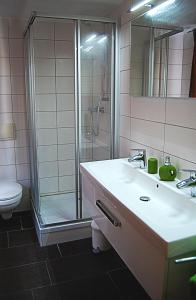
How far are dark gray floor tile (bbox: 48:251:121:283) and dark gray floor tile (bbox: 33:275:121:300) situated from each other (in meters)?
0.07

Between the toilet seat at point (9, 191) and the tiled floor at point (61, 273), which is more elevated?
the toilet seat at point (9, 191)

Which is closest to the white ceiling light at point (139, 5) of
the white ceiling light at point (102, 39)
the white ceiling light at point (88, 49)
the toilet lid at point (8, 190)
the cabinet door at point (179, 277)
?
the white ceiling light at point (102, 39)

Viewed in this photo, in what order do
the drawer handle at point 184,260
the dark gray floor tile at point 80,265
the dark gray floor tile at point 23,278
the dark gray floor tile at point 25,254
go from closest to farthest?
1. the drawer handle at point 184,260
2. the dark gray floor tile at point 23,278
3. the dark gray floor tile at point 80,265
4. the dark gray floor tile at point 25,254

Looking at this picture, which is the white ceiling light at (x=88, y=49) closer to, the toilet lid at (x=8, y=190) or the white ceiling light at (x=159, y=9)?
the white ceiling light at (x=159, y=9)

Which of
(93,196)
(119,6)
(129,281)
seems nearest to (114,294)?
(129,281)

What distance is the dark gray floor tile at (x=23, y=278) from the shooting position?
79.4 inches

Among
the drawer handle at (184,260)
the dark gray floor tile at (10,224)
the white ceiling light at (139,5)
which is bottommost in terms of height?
the dark gray floor tile at (10,224)

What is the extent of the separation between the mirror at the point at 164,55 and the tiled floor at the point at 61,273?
1.38 m

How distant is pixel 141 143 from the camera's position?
2.21 meters

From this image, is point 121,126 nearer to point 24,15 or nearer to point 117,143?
point 117,143

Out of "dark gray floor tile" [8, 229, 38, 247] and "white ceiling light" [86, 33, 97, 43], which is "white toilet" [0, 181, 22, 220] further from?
"white ceiling light" [86, 33, 97, 43]

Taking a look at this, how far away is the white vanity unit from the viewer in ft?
3.59

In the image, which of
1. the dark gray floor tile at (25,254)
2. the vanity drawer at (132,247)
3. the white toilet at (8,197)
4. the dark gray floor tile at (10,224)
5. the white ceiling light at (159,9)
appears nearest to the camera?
the vanity drawer at (132,247)

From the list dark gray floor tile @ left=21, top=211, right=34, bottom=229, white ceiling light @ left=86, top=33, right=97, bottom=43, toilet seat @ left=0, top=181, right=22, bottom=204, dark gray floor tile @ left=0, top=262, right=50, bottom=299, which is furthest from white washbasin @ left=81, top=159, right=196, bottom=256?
dark gray floor tile @ left=21, top=211, right=34, bottom=229
